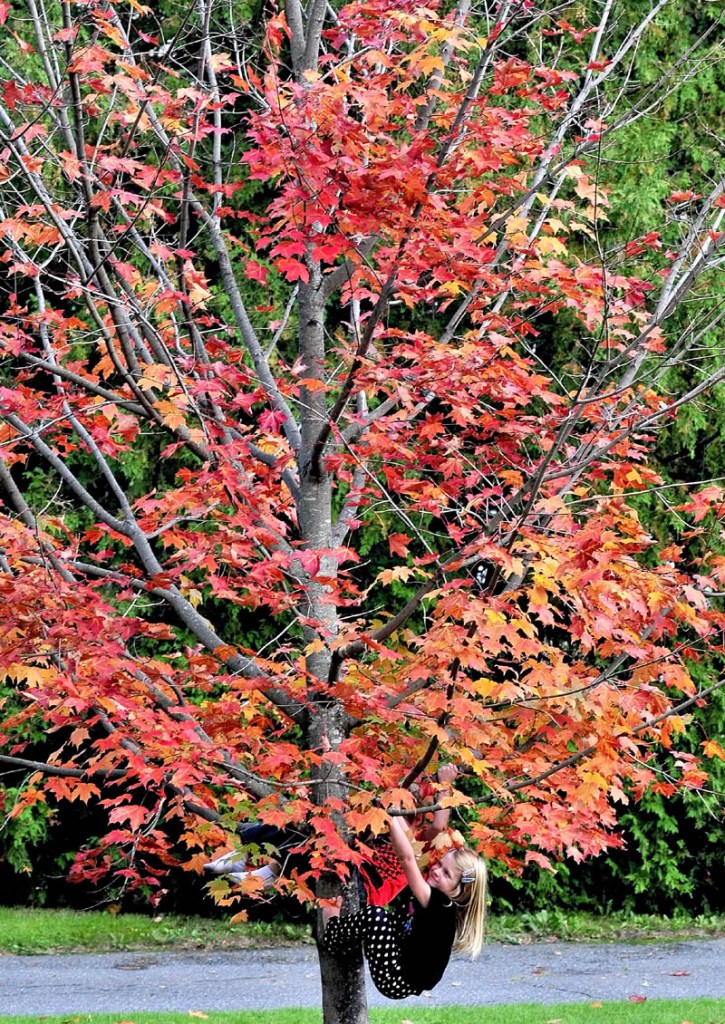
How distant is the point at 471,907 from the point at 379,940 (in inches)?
12.9

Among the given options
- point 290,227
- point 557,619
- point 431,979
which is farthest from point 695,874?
point 290,227

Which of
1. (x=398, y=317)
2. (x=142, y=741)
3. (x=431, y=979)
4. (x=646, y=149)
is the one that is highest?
(x=646, y=149)

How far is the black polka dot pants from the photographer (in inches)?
148

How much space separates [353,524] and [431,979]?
1.74 meters

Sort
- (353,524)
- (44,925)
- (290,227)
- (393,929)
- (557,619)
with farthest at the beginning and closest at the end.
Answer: (44,925) < (557,619) < (353,524) < (290,227) < (393,929)

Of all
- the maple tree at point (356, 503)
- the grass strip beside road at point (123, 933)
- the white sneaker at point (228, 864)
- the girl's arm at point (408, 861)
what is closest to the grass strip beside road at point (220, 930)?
the grass strip beside road at point (123, 933)

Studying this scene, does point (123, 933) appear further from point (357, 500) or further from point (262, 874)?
point (357, 500)

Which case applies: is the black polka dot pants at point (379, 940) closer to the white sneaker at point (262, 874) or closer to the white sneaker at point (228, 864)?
the white sneaker at point (262, 874)

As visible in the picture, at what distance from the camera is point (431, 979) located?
375 centimetres

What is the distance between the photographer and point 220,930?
8930 mm

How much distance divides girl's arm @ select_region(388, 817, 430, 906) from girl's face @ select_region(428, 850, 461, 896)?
11 centimetres

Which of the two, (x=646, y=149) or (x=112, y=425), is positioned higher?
(x=646, y=149)

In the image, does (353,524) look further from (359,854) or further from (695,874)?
(695,874)

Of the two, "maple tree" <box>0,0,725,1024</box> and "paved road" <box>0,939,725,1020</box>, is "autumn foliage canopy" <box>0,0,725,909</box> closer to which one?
"maple tree" <box>0,0,725,1024</box>
